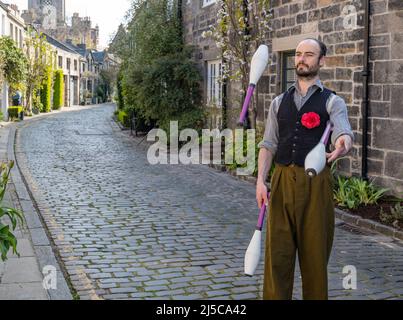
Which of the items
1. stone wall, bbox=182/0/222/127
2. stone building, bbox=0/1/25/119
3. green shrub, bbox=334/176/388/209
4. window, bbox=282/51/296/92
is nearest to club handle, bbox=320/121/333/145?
green shrub, bbox=334/176/388/209

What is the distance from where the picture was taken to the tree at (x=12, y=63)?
88.5 ft

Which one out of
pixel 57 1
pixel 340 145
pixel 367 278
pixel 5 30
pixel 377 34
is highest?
pixel 57 1

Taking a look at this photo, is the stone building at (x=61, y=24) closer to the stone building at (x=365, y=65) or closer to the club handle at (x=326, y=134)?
the stone building at (x=365, y=65)

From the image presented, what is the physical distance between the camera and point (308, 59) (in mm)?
3908

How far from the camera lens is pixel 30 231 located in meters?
7.11

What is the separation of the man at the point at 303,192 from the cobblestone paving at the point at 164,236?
3.19 feet

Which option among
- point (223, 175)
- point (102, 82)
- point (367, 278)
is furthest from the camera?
point (102, 82)

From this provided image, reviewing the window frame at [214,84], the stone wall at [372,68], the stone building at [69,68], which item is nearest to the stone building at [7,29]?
the window frame at [214,84]

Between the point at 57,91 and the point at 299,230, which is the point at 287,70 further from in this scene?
the point at 57,91

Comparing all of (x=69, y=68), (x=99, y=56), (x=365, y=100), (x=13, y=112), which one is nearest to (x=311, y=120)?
(x=365, y=100)

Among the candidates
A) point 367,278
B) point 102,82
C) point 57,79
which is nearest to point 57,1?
point 102,82

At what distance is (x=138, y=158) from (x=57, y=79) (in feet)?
105
